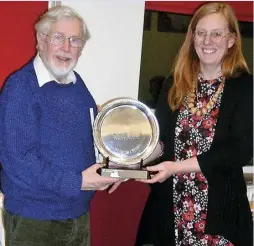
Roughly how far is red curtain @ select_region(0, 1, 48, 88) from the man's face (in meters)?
0.53

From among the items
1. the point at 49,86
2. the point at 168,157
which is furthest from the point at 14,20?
the point at 168,157

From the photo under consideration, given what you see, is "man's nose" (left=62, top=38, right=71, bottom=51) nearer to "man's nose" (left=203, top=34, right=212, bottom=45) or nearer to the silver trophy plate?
the silver trophy plate

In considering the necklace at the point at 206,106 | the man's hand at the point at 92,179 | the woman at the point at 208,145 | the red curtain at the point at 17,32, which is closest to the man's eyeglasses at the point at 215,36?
the woman at the point at 208,145

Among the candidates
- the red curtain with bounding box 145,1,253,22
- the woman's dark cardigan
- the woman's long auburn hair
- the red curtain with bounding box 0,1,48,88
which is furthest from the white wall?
the woman's dark cardigan

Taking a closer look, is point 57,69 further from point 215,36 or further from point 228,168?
point 228,168

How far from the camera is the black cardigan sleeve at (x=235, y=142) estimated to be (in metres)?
1.45

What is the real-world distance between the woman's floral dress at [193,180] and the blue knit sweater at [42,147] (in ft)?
1.15

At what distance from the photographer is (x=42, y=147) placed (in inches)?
52.4

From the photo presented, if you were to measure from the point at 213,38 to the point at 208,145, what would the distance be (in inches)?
15.1

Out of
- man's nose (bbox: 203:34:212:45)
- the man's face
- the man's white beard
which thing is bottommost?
the man's white beard

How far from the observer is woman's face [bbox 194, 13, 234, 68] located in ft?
4.84

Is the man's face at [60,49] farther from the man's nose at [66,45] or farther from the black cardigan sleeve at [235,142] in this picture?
the black cardigan sleeve at [235,142]

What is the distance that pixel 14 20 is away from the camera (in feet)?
6.08

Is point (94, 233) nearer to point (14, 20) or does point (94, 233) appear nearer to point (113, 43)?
point (113, 43)
